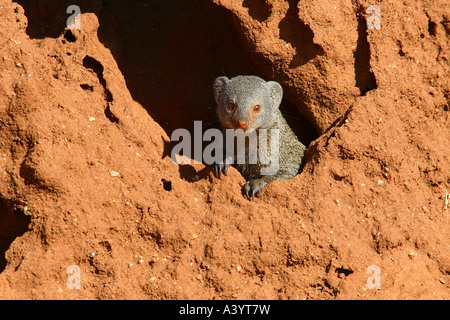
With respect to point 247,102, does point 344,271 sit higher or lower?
lower

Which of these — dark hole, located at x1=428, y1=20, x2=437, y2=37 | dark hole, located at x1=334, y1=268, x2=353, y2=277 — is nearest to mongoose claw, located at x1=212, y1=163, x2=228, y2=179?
dark hole, located at x1=334, y1=268, x2=353, y2=277

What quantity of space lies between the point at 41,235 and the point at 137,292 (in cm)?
75

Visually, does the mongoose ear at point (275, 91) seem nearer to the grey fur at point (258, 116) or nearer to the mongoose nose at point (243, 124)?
the grey fur at point (258, 116)

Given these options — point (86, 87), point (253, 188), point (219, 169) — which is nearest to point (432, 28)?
point (253, 188)

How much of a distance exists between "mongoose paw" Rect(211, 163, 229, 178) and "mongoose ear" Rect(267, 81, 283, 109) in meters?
0.84

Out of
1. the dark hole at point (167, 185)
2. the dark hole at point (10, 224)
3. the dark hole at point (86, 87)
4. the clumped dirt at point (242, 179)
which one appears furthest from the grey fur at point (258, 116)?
the dark hole at point (10, 224)

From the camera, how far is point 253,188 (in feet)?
11.9

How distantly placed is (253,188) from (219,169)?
341 mm

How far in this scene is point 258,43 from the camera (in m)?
4.04

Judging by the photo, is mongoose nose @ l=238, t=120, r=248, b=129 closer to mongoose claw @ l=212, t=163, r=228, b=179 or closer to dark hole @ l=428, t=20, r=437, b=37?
mongoose claw @ l=212, t=163, r=228, b=179

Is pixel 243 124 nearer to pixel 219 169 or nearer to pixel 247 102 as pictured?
pixel 247 102

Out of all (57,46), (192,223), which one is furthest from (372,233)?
(57,46)

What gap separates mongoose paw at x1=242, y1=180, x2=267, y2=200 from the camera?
3588mm
